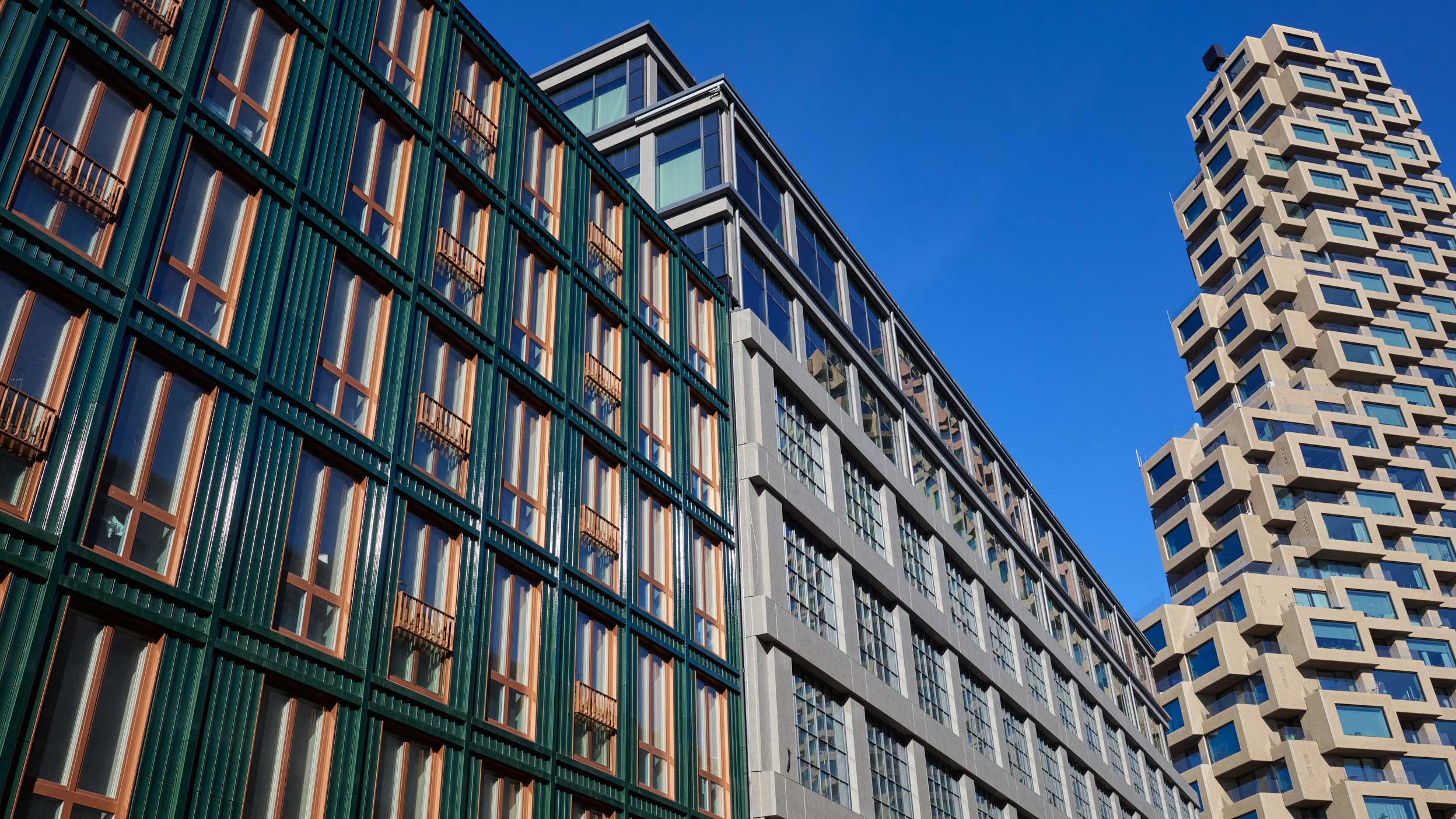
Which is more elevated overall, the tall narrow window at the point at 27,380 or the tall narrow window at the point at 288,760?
the tall narrow window at the point at 27,380

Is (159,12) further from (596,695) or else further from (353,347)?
(596,695)

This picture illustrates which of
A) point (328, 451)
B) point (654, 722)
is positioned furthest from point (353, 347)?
point (654, 722)

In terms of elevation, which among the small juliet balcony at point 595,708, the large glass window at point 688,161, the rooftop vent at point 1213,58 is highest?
the rooftop vent at point 1213,58

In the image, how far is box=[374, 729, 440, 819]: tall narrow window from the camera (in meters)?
18.9

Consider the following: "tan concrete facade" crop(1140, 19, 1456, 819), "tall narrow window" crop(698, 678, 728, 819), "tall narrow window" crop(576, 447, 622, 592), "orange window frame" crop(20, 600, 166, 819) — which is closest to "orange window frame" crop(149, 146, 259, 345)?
"orange window frame" crop(20, 600, 166, 819)

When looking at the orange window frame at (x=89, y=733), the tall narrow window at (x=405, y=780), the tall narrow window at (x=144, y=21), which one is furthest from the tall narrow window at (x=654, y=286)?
the orange window frame at (x=89, y=733)

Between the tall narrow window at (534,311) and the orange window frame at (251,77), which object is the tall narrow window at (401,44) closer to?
the orange window frame at (251,77)

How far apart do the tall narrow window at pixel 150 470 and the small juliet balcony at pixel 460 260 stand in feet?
23.9

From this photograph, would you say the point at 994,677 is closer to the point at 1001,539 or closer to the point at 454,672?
the point at 1001,539

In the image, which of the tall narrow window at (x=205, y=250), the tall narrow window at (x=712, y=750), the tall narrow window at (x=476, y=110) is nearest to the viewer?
the tall narrow window at (x=205, y=250)

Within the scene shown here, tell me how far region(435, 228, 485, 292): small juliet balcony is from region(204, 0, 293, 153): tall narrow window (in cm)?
418

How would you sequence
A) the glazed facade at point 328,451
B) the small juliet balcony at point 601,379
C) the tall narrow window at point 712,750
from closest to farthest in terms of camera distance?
1. the glazed facade at point 328,451
2. the tall narrow window at point 712,750
3. the small juliet balcony at point 601,379

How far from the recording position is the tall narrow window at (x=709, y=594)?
95.5ft

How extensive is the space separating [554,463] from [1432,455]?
8596cm
